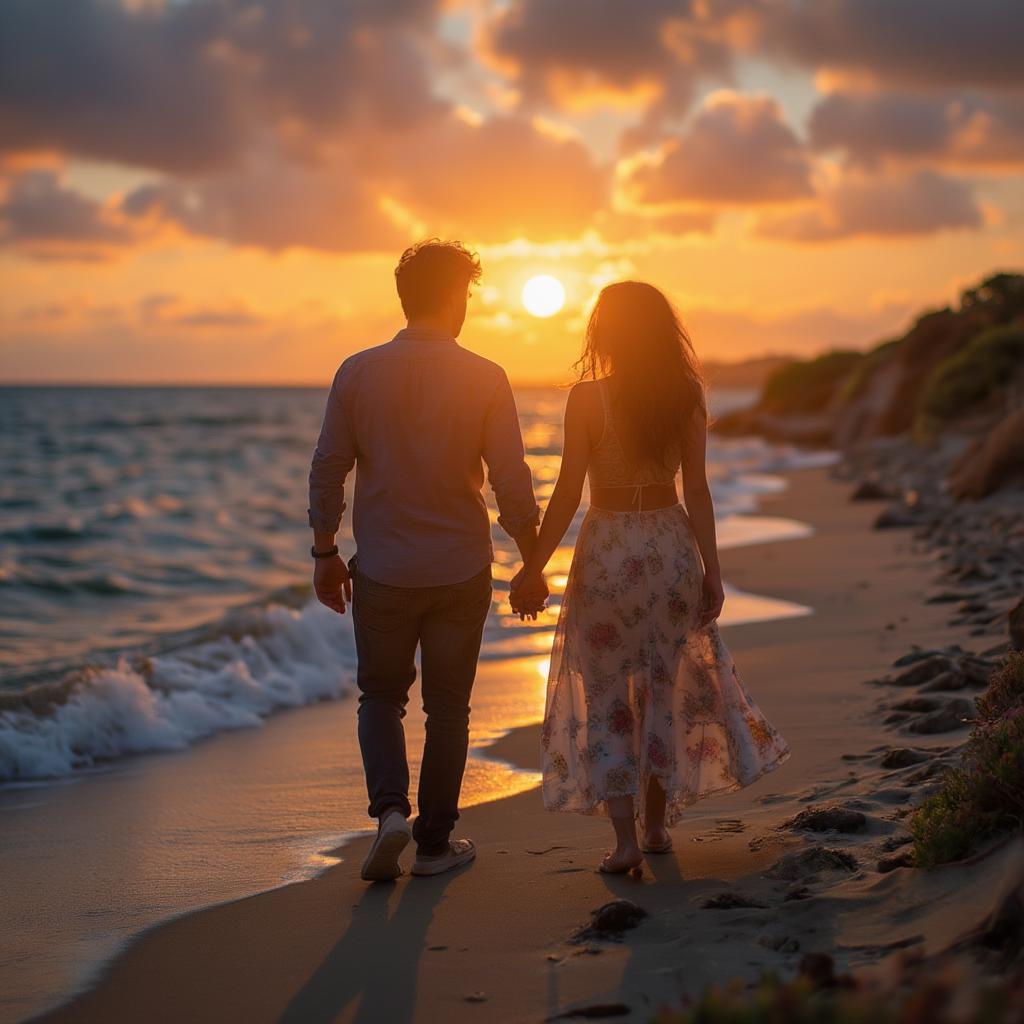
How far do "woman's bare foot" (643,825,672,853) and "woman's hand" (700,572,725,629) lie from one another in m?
0.79

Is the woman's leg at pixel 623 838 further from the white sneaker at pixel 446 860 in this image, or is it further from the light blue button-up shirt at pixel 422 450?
the light blue button-up shirt at pixel 422 450

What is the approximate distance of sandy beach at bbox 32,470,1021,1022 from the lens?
10.9 ft

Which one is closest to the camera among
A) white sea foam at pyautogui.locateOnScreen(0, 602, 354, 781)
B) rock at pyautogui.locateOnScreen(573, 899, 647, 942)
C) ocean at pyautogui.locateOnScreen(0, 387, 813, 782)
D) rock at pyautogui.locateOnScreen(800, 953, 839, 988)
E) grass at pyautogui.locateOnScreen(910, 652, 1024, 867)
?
rock at pyautogui.locateOnScreen(800, 953, 839, 988)

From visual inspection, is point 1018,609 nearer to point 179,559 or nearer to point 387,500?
point 387,500

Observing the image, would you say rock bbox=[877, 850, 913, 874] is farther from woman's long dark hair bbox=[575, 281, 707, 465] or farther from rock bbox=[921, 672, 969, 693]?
rock bbox=[921, 672, 969, 693]

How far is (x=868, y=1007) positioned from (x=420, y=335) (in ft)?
10.3

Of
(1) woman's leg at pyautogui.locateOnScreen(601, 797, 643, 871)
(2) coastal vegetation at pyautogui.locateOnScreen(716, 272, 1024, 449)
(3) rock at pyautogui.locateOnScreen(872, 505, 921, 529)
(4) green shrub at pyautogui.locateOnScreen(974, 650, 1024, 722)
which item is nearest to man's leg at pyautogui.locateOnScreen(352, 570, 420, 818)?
(1) woman's leg at pyautogui.locateOnScreen(601, 797, 643, 871)

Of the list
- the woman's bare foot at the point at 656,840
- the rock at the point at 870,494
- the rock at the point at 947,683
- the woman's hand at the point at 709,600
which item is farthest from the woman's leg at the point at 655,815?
the rock at the point at 870,494

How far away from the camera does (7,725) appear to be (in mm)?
7168

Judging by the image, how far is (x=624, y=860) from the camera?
4.32 meters

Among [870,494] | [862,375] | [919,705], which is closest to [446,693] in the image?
[919,705]

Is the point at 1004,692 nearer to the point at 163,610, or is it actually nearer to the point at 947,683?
the point at 947,683

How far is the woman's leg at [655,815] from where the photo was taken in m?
4.55

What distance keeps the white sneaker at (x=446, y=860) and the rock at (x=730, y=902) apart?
1.12m
